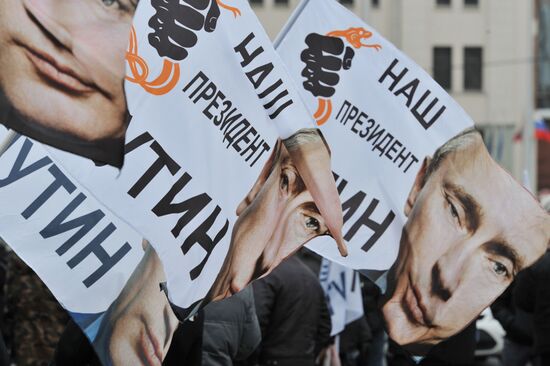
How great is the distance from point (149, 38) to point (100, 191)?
22.3 inches

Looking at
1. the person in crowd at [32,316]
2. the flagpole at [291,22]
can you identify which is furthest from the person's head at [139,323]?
the person in crowd at [32,316]

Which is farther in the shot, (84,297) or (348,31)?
(348,31)

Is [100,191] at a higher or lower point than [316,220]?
higher

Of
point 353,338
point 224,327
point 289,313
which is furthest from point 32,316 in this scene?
point 353,338

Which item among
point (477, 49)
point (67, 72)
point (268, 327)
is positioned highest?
point (67, 72)

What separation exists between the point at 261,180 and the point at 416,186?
1880mm

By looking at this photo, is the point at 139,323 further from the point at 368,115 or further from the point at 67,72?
the point at 368,115

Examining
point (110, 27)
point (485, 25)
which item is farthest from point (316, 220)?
point (485, 25)

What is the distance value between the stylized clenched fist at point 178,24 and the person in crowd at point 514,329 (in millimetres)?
5148

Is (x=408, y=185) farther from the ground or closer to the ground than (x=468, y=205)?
farther from the ground

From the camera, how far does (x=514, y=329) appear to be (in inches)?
368

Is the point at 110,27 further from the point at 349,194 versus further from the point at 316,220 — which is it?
the point at 349,194

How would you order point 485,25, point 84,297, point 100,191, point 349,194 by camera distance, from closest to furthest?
point 100,191 → point 84,297 → point 349,194 → point 485,25

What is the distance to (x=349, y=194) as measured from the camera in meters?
6.39
